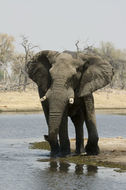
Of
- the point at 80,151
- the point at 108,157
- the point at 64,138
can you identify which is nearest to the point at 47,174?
the point at 64,138

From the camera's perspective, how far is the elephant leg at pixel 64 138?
17.1m

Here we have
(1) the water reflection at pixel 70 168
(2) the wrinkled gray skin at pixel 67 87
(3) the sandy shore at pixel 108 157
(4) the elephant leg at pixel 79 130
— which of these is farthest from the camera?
(4) the elephant leg at pixel 79 130

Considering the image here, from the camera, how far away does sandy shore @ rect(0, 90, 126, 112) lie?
→ 5362cm

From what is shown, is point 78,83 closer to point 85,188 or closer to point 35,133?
point 85,188

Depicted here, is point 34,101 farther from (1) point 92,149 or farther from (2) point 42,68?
(2) point 42,68

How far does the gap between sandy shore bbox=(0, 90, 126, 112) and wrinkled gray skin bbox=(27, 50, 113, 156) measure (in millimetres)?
34128

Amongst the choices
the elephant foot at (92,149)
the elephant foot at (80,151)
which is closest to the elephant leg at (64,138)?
the elephant foot at (80,151)

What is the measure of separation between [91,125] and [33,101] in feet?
125

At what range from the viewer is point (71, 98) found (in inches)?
647

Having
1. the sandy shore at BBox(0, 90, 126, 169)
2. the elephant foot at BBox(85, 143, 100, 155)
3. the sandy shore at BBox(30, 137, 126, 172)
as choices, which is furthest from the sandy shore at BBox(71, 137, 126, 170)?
the sandy shore at BBox(0, 90, 126, 169)

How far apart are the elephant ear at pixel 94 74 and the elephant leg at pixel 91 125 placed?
1.01 feet

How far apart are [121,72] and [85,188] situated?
80.5m

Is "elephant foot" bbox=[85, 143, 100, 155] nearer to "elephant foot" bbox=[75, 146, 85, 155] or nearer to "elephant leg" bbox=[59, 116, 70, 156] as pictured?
"elephant foot" bbox=[75, 146, 85, 155]

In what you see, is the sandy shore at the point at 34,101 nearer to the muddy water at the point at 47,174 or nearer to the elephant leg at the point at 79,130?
the muddy water at the point at 47,174
